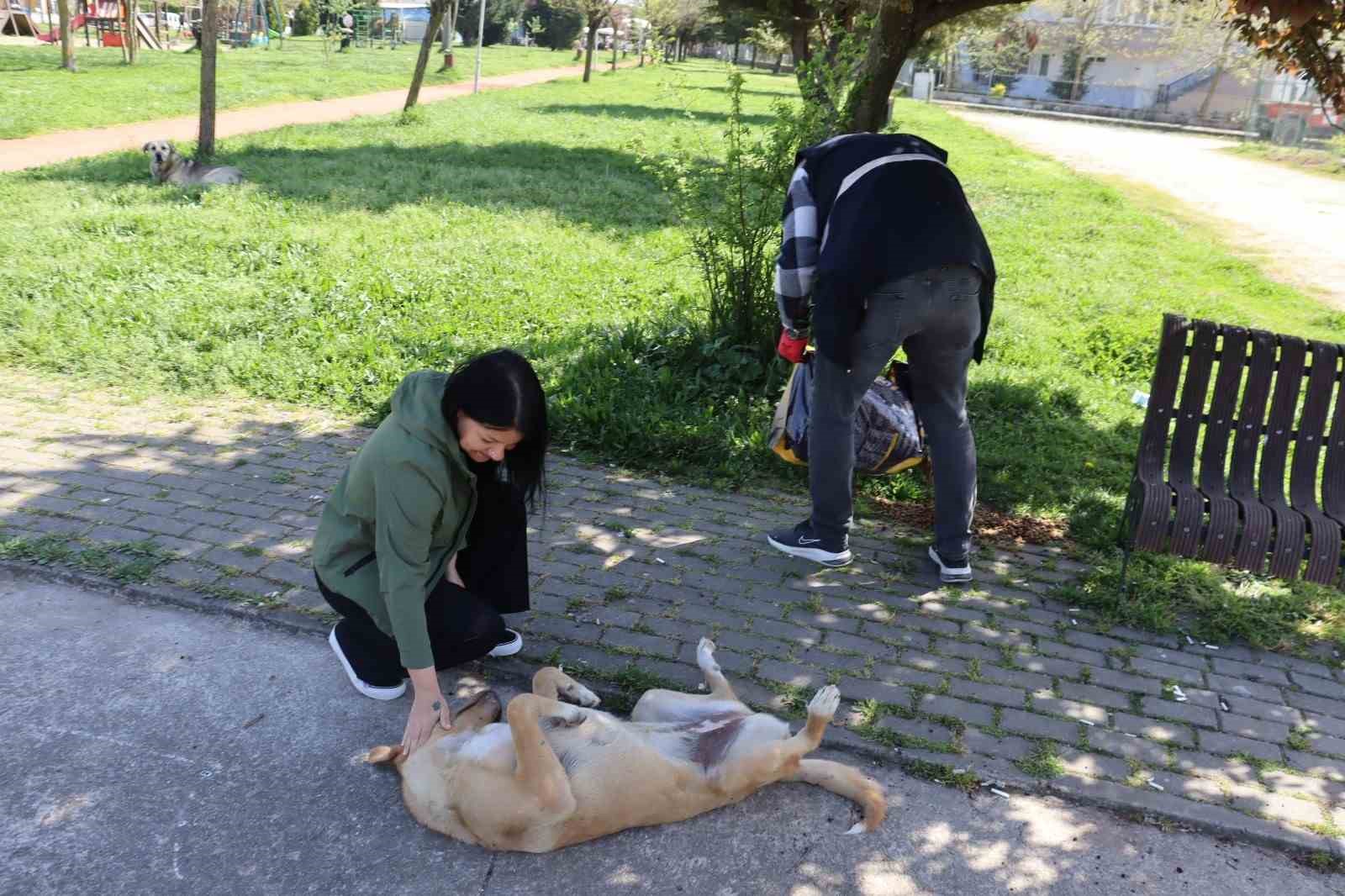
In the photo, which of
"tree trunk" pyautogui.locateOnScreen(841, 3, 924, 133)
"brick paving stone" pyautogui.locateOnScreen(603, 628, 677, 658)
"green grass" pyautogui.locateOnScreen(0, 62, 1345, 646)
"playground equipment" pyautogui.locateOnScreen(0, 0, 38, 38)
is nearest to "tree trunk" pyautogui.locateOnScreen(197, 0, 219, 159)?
"green grass" pyautogui.locateOnScreen(0, 62, 1345, 646)

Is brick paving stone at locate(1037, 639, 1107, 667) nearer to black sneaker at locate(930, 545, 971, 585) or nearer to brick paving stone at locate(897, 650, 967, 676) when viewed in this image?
brick paving stone at locate(897, 650, 967, 676)

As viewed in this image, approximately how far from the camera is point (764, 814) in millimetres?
3107

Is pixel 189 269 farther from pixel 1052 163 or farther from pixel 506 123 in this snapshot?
pixel 1052 163

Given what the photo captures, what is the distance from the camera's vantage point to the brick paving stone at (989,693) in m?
3.70

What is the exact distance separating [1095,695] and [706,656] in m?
1.42

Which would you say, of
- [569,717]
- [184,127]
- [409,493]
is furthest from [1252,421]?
[184,127]

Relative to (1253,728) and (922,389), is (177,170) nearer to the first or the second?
(922,389)

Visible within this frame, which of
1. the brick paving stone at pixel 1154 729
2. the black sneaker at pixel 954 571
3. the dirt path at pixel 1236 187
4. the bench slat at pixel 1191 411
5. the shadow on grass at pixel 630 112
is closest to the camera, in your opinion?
the brick paving stone at pixel 1154 729

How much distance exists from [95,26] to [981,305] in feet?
127

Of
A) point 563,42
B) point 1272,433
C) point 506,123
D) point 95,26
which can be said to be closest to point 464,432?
point 1272,433

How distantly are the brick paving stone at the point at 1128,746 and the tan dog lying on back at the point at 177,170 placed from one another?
1096 cm

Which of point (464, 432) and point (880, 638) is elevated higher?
point (464, 432)

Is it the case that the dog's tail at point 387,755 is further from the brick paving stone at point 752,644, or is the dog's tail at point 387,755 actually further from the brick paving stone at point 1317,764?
the brick paving stone at point 1317,764

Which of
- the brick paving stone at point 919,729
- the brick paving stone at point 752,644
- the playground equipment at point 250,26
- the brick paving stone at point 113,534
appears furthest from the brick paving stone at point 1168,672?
the playground equipment at point 250,26
